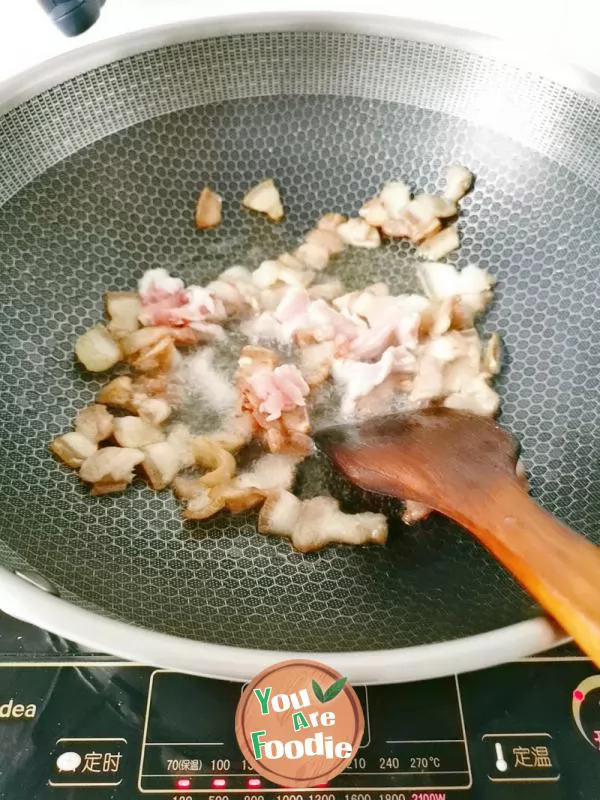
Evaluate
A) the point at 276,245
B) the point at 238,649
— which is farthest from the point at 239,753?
the point at 276,245

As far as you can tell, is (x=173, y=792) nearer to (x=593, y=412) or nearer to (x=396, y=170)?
(x=593, y=412)

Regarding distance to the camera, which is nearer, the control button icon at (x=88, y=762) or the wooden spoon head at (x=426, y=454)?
the control button icon at (x=88, y=762)

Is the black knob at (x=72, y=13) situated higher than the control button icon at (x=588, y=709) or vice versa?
the black knob at (x=72, y=13)

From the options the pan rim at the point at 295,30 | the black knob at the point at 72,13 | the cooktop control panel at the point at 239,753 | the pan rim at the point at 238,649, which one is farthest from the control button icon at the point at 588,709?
the black knob at the point at 72,13

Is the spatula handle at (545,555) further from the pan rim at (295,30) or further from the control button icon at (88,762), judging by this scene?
the pan rim at (295,30)

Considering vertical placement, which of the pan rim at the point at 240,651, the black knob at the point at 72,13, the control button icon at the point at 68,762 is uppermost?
the black knob at the point at 72,13

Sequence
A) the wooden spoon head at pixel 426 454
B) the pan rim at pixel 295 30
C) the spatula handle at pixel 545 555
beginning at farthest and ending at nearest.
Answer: the pan rim at pixel 295 30 → the wooden spoon head at pixel 426 454 → the spatula handle at pixel 545 555

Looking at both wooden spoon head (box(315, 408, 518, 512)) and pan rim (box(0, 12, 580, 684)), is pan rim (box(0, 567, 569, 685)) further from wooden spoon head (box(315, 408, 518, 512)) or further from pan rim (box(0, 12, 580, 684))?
wooden spoon head (box(315, 408, 518, 512))
